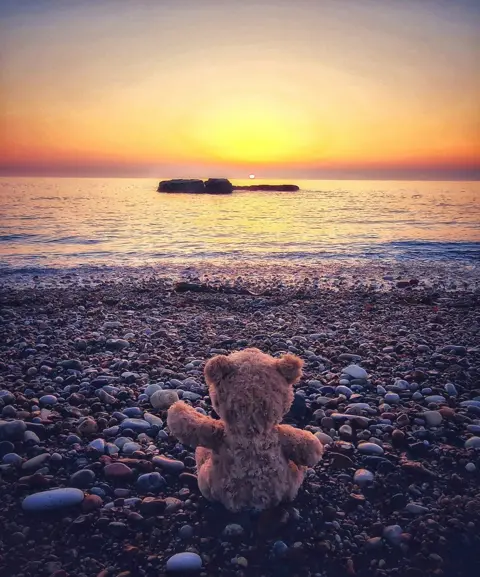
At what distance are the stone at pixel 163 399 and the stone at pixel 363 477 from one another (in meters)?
1.87

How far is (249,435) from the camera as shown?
2.54 metres

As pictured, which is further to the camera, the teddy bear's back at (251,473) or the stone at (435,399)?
the stone at (435,399)

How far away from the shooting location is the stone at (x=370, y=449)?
3.45 m

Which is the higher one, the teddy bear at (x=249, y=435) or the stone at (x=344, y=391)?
the teddy bear at (x=249, y=435)

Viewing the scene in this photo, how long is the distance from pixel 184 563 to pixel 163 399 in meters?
1.97

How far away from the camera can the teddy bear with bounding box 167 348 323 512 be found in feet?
8.35

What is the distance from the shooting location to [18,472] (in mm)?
3166

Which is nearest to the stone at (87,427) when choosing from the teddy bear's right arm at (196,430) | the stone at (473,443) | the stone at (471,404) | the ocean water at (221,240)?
the teddy bear's right arm at (196,430)

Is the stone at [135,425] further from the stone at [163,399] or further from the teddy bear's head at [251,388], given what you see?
the teddy bear's head at [251,388]

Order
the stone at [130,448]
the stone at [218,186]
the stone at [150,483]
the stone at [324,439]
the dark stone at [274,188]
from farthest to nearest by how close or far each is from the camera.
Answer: the dark stone at [274,188], the stone at [218,186], the stone at [324,439], the stone at [130,448], the stone at [150,483]

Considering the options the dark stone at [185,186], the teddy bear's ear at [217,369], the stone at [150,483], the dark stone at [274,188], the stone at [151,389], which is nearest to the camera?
the teddy bear's ear at [217,369]

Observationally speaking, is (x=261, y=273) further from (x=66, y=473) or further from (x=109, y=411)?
(x=66, y=473)

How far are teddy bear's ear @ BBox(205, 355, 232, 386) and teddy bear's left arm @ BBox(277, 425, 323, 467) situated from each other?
52 centimetres

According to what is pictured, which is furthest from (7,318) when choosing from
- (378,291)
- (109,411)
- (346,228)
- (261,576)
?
(346,228)
